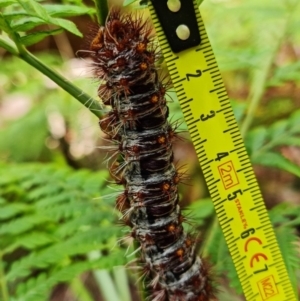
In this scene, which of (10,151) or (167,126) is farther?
(10,151)

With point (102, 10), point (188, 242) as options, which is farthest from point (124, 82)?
point (188, 242)

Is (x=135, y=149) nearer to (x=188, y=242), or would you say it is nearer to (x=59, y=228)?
(x=188, y=242)

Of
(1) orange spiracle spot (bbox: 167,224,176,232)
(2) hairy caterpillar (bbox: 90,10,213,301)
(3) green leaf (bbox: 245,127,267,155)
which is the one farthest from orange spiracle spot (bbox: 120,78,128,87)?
(3) green leaf (bbox: 245,127,267,155)

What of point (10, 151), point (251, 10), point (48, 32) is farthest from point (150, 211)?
point (10, 151)

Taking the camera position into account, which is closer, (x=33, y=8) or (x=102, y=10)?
(x=33, y=8)

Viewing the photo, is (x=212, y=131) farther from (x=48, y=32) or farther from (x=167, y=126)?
(x=48, y=32)

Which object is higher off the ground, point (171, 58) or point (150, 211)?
point (171, 58)
